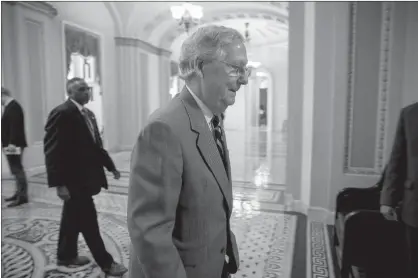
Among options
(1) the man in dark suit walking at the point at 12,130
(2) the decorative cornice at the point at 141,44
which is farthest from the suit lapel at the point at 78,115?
(2) the decorative cornice at the point at 141,44

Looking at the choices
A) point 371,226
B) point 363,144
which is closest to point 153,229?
point 371,226

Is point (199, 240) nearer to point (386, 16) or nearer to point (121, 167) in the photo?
point (386, 16)

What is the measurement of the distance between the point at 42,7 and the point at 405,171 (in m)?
6.87

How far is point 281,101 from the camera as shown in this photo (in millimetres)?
16125

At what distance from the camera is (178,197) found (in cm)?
94

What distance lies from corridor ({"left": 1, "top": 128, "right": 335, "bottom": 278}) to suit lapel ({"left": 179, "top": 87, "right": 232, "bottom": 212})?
1.73 meters

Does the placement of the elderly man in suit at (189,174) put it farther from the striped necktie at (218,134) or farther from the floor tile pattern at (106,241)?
the floor tile pattern at (106,241)

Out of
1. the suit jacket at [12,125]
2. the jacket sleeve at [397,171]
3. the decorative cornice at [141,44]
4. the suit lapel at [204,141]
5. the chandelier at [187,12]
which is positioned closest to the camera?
the suit lapel at [204,141]

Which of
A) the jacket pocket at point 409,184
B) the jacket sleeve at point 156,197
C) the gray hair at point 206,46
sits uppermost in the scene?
the gray hair at point 206,46

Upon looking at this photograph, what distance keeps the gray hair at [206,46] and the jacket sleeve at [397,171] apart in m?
1.32

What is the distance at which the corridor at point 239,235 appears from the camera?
2553mm

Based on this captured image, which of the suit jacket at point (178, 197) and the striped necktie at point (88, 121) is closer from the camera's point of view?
the suit jacket at point (178, 197)

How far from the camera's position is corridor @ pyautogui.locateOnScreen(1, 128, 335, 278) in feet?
8.38

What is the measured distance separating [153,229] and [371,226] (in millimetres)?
1779
